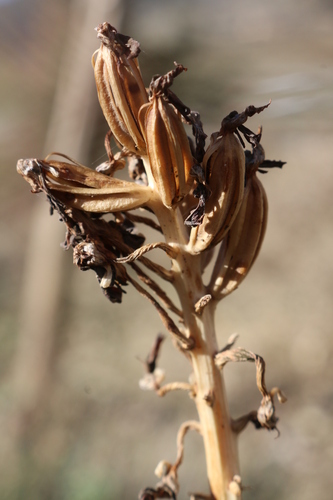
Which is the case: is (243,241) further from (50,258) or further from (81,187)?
(50,258)

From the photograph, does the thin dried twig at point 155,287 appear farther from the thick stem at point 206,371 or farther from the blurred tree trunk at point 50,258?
the blurred tree trunk at point 50,258

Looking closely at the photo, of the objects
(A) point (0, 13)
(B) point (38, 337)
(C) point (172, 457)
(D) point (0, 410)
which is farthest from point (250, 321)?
(A) point (0, 13)

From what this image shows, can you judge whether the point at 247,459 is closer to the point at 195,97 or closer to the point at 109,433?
the point at 109,433

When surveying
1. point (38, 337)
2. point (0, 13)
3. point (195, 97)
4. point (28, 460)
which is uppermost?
point (0, 13)

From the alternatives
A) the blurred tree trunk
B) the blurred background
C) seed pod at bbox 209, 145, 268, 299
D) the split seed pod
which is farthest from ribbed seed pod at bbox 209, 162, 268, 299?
the blurred tree trunk

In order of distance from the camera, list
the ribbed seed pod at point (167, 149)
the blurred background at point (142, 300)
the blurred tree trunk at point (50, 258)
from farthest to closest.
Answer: the blurred tree trunk at point (50, 258), the blurred background at point (142, 300), the ribbed seed pod at point (167, 149)

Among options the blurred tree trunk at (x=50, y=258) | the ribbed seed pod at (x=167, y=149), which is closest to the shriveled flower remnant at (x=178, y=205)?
the ribbed seed pod at (x=167, y=149)

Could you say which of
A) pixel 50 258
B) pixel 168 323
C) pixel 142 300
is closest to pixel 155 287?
pixel 168 323
